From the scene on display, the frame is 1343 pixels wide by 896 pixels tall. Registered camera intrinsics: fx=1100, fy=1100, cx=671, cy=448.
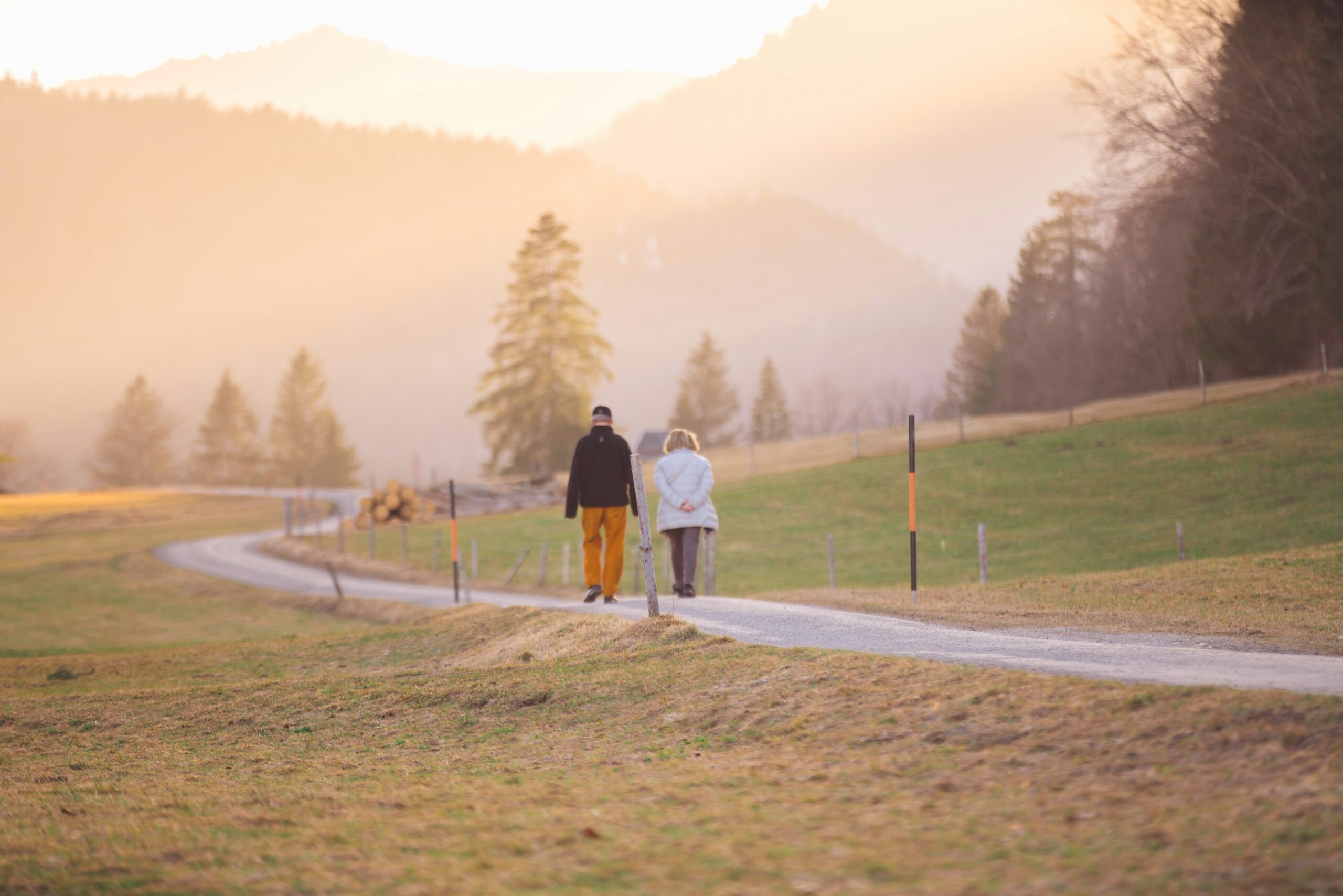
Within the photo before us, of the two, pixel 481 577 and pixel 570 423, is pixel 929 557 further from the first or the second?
pixel 570 423

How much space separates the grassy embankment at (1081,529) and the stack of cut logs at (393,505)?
3.57 meters

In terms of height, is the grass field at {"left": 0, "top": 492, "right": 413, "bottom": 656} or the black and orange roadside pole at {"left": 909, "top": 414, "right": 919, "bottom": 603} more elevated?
the black and orange roadside pole at {"left": 909, "top": 414, "right": 919, "bottom": 603}

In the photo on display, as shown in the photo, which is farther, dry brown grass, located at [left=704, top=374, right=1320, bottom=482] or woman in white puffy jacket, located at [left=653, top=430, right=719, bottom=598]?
dry brown grass, located at [left=704, top=374, right=1320, bottom=482]

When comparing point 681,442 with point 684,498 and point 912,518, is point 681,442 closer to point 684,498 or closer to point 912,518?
point 684,498

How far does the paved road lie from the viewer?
258 inches

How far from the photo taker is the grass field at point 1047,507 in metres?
25.4

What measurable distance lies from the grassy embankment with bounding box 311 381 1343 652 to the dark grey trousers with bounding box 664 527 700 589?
1.78 m

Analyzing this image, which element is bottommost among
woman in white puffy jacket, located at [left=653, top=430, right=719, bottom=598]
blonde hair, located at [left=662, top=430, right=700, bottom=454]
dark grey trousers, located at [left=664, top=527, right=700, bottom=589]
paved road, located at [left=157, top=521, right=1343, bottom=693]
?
paved road, located at [left=157, top=521, right=1343, bottom=693]

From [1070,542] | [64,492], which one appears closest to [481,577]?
[1070,542]

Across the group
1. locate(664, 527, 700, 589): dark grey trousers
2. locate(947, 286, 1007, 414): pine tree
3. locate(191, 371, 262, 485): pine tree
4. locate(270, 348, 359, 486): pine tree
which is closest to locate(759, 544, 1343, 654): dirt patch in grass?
locate(664, 527, 700, 589): dark grey trousers

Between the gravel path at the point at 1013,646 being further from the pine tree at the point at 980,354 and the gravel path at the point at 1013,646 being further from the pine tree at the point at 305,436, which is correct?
the pine tree at the point at 305,436

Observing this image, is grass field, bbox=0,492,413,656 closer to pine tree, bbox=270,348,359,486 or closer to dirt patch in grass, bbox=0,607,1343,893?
dirt patch in grass, bbox=0,607,1343,893

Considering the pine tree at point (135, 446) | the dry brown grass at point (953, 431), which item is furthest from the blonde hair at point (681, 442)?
the pine tree at point (135, 446)

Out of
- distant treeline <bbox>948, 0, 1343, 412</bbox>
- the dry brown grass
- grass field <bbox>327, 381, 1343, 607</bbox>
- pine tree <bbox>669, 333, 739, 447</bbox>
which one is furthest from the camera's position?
pine tree <bbox>669, 333, 739, 447</bbox>
